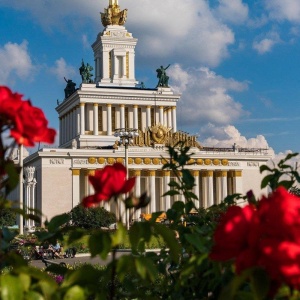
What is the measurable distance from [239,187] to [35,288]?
58.8 m

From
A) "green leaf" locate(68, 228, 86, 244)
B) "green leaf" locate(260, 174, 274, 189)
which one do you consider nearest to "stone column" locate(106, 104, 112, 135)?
"green leaf" locate(260, 174, 274, 189)

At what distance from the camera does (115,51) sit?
66.1 metres

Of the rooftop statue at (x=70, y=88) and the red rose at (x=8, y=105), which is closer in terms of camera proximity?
the red rose at (x=8, y=105)

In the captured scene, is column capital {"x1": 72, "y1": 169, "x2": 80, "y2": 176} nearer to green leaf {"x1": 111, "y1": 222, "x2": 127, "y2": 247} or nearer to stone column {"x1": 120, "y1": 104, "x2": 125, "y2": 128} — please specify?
stone column {"x1": 120, "y1": 104, "x2": 125, "y2": 128}

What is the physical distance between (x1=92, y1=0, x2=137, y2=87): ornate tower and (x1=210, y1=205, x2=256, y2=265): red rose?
63443 millimetres

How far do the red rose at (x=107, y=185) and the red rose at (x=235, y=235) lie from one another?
48cm

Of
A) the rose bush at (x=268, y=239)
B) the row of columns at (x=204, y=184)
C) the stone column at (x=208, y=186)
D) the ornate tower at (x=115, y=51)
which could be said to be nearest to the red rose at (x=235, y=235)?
the rose bush at (x=268, y=239)

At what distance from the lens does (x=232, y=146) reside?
64.8 metres

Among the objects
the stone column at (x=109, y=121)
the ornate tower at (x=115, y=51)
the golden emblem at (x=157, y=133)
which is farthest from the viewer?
the ornate tower at (x=115, y=51)

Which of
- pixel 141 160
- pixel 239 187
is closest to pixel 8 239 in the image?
pixel 141 160

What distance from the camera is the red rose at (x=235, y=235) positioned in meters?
1.88

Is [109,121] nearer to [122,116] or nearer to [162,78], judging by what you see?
[122,116]

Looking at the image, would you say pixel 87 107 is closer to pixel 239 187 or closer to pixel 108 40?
pixel 108 40

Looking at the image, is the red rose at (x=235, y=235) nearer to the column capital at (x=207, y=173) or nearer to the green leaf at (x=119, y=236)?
the green leaf at (x=119, y=236)
